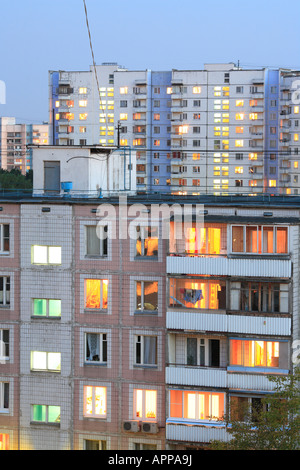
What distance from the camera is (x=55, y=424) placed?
95.3 ft

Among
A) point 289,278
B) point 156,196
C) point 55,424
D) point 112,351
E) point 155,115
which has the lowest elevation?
point 55,424

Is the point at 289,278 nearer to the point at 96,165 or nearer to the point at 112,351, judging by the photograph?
the point at 112,351

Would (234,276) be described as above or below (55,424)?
above

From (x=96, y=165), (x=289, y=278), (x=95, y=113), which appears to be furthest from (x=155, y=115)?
(x=289, y=278)

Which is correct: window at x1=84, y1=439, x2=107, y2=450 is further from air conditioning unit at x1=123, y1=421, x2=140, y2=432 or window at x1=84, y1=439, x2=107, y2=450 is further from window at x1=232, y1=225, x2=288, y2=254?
window at x1=232, y1=225, x2=288, y2=254

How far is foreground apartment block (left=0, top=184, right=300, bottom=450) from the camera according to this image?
2773 centimetres

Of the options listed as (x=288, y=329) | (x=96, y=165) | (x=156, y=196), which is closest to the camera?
(x=288, y=329)

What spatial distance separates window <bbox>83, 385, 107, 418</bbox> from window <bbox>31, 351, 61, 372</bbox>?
123cm

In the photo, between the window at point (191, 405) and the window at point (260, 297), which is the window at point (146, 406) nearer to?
the window at point (191, 405)

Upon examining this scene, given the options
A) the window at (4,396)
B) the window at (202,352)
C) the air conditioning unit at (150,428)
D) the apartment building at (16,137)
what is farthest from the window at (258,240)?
the apartment building at (16,137)

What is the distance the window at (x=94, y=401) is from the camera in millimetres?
28828

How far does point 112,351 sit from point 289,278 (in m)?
6.20

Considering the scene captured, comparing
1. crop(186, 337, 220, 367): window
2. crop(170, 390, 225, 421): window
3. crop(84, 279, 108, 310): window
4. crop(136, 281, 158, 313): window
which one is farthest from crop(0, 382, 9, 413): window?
crop(186, 337, 220, 367): window

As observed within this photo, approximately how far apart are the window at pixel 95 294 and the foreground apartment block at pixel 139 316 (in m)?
0.04
